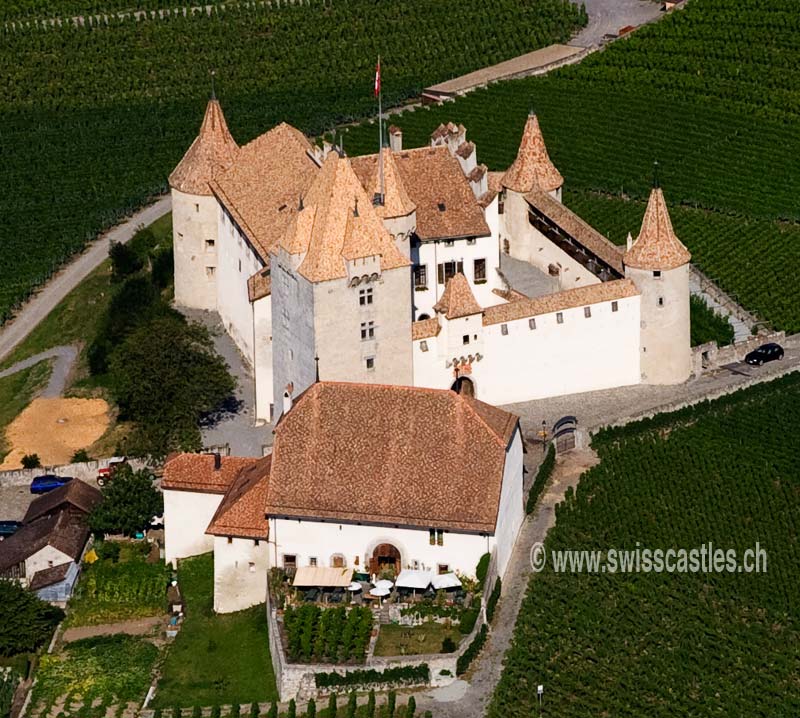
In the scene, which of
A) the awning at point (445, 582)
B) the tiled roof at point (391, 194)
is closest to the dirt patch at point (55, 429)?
the tiled roof at point (391, 194)

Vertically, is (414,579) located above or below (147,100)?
below

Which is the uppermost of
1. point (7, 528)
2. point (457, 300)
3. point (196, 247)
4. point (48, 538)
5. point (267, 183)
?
point (267, 183)

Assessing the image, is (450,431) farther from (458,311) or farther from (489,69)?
(489,69)

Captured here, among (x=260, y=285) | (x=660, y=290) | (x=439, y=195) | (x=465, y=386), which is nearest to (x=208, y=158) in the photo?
(x=260, y=285)

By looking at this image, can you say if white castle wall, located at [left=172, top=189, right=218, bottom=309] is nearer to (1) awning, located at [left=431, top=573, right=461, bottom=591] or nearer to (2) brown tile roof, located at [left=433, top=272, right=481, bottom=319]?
(2) brown tile roof, located at [left=433, top=272, right=481, bottom=319]

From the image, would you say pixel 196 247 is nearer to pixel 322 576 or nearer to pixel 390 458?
pixel 390 458

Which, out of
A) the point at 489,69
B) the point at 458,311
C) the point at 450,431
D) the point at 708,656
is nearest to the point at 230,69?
the point at 489,69
